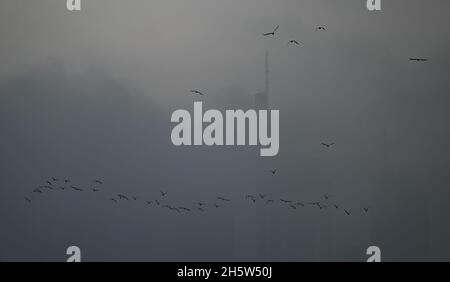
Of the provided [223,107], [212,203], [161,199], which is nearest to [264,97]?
[223,107]

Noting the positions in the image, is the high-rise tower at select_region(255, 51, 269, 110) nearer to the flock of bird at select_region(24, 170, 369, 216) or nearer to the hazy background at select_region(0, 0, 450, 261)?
the hazy background at select_region(0, 0, 450, 261)

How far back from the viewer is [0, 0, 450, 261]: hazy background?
2.13 meters

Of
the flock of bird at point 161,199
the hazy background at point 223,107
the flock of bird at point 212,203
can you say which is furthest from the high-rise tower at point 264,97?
the flock of bird at point 161,199

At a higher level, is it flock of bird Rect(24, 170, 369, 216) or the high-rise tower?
the high-rise tower

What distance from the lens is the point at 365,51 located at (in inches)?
84.0

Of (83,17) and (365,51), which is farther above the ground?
(83,17)

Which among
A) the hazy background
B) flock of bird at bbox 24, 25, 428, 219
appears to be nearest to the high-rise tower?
the hazy background

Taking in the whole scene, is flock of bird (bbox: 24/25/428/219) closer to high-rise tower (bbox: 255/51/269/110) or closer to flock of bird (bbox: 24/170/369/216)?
flock of bird (bbox: 24/170/369/216)

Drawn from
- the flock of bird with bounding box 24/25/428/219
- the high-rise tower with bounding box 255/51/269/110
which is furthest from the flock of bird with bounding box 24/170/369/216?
the high-rise tower with bounding box 255/51/269/110

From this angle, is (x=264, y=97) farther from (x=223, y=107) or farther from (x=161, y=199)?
(x=161, y=199)
